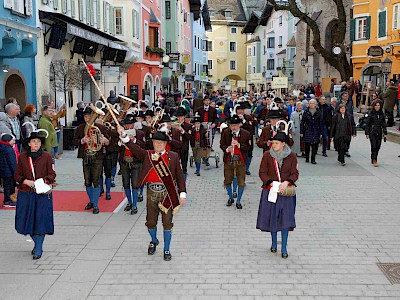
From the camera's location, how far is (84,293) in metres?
6.08

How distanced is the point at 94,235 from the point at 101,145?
193 cm

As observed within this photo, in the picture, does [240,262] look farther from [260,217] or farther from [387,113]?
[387,113]

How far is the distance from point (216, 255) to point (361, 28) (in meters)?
29.1

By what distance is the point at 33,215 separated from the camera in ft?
23.5

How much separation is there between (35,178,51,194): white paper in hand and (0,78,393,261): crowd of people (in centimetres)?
1

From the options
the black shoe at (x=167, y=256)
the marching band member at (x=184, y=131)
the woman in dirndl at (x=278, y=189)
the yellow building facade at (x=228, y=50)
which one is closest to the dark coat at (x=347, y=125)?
the marching band member at (x=184, y=131)

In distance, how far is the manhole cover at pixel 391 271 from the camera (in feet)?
21.2

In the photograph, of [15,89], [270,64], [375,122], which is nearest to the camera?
[375,122]

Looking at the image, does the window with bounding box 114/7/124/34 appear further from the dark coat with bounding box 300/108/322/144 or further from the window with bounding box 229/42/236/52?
the window with bounding box 229/42/236/52

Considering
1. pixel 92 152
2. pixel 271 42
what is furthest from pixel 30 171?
pixel 271 42

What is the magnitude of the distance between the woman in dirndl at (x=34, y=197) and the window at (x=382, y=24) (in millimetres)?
26026

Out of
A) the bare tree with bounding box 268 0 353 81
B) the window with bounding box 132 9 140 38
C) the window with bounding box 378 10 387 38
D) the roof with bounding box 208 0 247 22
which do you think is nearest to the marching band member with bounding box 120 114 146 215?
the bare tree with bounding box 268 0 353 81

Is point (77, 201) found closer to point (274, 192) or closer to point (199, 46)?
point (274, 192)

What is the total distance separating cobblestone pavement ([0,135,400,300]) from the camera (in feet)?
20.3
